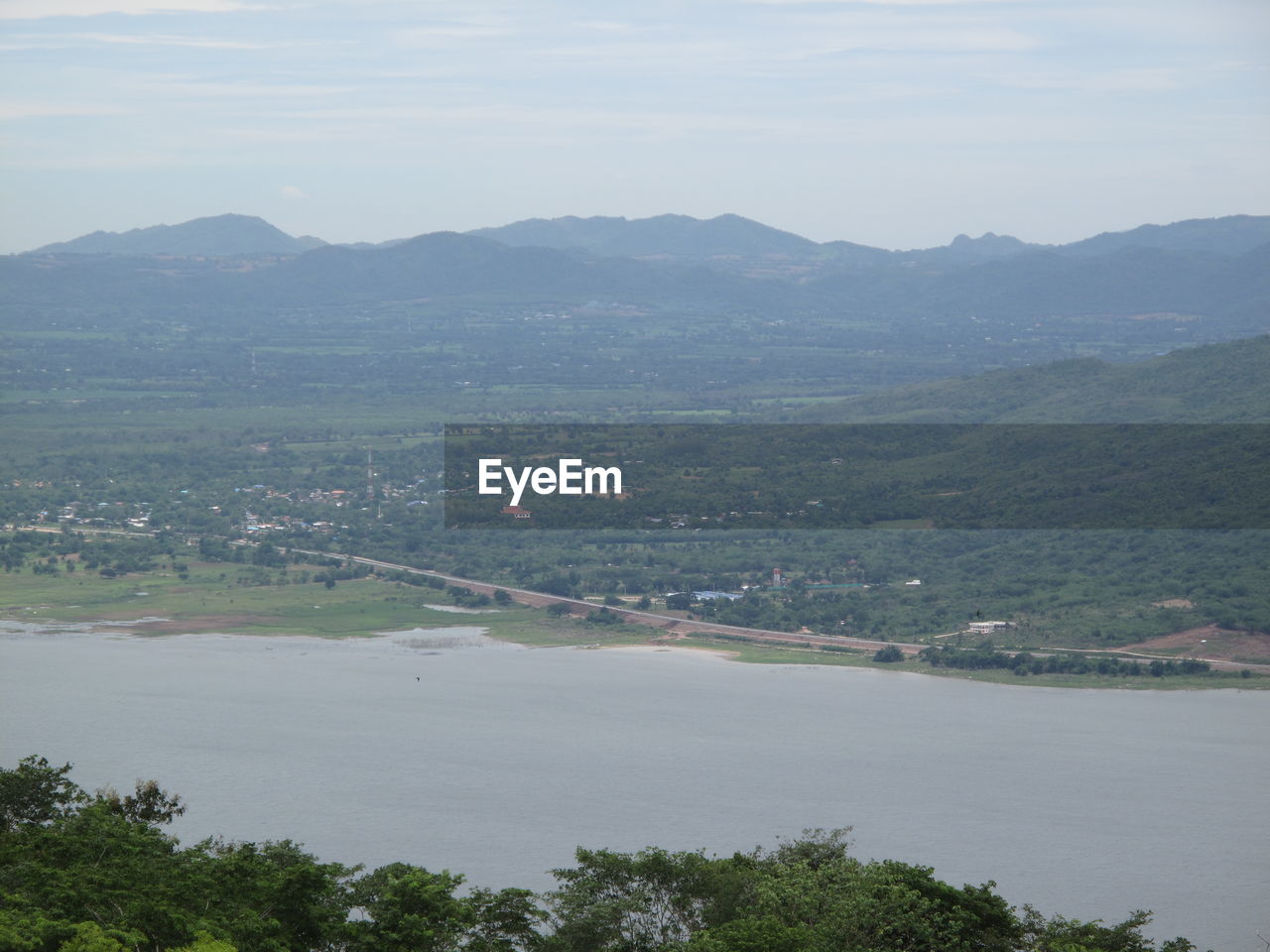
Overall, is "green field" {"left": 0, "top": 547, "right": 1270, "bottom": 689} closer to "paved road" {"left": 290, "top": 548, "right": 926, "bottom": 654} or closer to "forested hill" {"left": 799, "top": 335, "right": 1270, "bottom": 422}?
"paved road" {"left": 290, "top": 548, "right": 926, "bottom": 654}

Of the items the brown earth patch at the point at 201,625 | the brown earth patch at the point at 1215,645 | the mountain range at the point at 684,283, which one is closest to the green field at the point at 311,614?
the brown earth patch at the point at 201,625

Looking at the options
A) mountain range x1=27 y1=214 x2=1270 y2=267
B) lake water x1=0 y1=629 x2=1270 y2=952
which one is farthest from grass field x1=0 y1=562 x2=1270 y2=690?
mountain range x1=27 y1=214 x2=1270 y2=267

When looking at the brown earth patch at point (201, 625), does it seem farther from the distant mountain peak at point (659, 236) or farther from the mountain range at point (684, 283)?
the distant mountain peak at point (659, 236)

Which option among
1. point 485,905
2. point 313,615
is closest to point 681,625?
point 313,615

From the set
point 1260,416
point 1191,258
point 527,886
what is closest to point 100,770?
point 527,886

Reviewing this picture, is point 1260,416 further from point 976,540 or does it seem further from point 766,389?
point 766,389

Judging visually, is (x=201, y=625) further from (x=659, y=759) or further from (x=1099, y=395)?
(x=1099, y=395)
